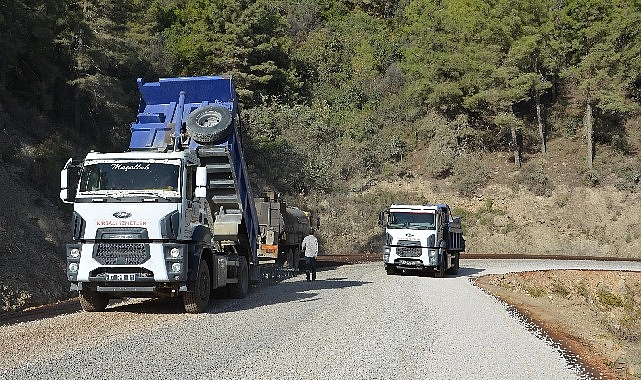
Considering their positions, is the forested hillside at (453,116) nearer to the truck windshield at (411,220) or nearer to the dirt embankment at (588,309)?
the dirt embankment at (588,309)

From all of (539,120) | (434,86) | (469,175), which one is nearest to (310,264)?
(469,175)

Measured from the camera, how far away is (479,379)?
29.0ft

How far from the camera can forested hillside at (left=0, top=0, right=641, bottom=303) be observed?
155ft

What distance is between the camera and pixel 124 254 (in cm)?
1317

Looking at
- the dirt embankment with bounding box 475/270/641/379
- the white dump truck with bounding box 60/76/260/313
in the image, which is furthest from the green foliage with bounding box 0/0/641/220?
the white dump truck with bounding box 60/76/260/313

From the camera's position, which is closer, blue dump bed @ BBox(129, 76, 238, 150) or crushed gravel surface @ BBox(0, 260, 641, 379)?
crushed gravel surface @ BBox(0, 260, 641, 379)

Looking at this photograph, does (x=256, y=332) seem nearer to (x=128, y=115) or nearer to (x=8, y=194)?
(x=8, y=194)

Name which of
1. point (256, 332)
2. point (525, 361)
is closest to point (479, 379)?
point (525, 361)

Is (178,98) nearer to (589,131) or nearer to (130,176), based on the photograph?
(130,176)

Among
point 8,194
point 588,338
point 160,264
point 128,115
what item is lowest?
point 588,338

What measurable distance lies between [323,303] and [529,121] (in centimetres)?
4542

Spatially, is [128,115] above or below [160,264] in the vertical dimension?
above

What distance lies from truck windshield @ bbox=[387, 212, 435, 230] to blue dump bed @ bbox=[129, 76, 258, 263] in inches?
423

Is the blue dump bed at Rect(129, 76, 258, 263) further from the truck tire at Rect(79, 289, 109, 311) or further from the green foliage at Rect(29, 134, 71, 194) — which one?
the green foliage at Rect(29, 134, 71, 194)
